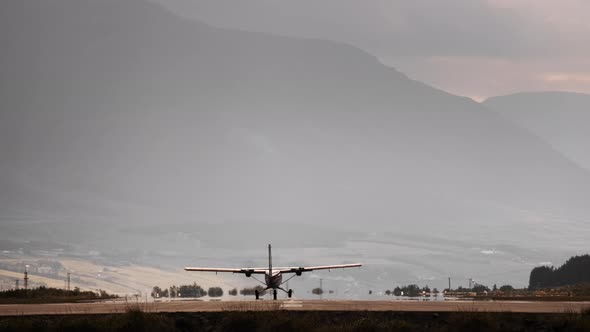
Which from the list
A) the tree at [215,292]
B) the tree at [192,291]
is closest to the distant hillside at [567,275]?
the tree at [192,291]

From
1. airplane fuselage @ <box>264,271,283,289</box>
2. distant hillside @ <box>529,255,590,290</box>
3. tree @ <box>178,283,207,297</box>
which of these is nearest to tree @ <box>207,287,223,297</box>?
tree @ <box>178,283,207,297</box>

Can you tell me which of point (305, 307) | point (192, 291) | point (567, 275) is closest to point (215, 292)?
point (192, 291)

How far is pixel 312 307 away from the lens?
75.5 metres

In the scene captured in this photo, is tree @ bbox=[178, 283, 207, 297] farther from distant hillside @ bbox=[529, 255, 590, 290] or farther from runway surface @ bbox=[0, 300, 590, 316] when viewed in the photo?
runway surface @ bbox=[0, 300, 590, 316]

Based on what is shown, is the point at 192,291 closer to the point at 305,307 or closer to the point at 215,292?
the point at 215,292

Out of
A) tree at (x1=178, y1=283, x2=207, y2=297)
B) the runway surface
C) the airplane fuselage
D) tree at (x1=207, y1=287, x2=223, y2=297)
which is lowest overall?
the runway surface

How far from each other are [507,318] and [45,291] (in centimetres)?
4976

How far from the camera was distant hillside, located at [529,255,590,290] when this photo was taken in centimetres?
17025

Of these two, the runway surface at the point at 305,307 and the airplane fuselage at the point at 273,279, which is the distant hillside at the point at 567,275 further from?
the runway surface at the point at 305,307

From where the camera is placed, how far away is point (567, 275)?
571 feet

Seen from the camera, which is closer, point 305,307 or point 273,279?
point 305,307

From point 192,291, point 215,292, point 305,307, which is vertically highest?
point 192,291

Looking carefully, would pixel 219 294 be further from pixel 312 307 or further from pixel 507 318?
pixel 507 318

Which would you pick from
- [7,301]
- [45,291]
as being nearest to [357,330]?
[7,301]
